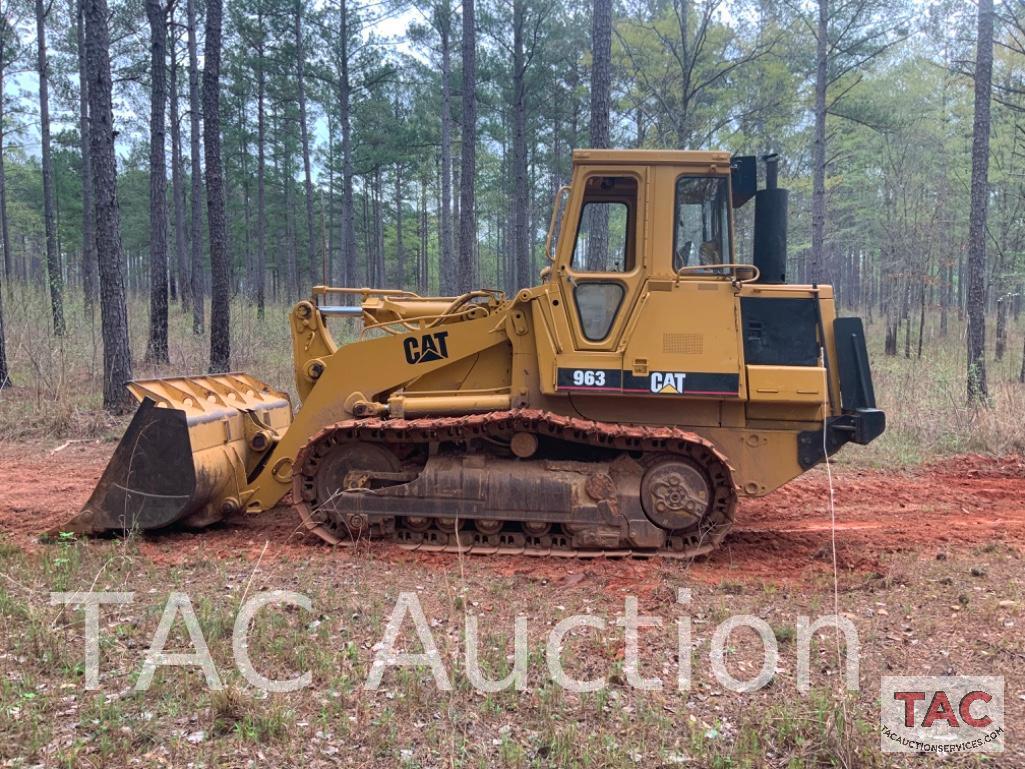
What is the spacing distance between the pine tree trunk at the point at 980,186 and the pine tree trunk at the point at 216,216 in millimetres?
12023

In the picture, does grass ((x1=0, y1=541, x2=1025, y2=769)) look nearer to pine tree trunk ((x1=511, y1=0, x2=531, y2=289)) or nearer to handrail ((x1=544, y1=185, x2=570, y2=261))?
handrail ((x1=544, y1=185, x2=570, y2=261))

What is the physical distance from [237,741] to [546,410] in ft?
10.5

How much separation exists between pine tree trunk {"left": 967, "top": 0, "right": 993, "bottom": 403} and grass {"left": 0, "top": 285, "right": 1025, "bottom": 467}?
0.89 metres

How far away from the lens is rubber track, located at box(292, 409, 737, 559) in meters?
5.20

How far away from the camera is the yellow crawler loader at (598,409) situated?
17.2 feet

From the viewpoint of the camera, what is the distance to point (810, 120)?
23359 millimetres

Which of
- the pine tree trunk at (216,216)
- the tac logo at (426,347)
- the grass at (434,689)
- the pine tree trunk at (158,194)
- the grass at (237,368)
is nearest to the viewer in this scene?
the grass at (434,689)

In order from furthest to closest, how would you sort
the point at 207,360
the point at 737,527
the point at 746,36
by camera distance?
the point at 746,36 → the point at 207,360 → the point at 737,527

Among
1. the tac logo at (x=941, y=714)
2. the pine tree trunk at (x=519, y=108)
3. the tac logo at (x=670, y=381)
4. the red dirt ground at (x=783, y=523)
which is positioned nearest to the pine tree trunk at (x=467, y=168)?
the pine tree trunk at (x=519, y=108)

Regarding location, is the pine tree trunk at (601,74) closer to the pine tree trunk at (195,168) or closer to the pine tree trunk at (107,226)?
the pine tree trunk at (107,226)

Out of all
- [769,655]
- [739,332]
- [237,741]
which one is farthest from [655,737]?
[739,332]

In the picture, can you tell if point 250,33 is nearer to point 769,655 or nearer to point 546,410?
point 546,410

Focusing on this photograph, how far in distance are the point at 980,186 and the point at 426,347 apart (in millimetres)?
10656

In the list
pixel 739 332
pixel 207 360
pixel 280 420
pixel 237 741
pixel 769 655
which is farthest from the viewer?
pixel 207 360
